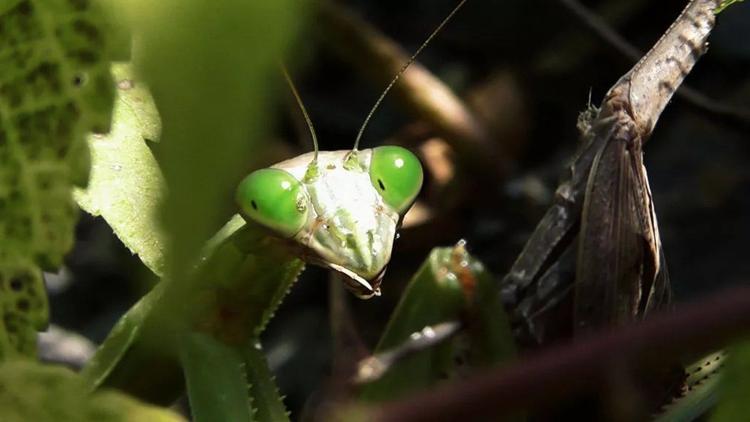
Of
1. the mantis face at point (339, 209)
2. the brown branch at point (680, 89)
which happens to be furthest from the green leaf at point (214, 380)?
the brown branch at point (680, 89)

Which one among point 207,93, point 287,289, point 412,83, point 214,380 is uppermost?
point 412,83

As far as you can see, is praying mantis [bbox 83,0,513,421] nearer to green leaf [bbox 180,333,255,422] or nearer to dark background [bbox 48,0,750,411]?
green leaf [bbox 180,333,255,422]

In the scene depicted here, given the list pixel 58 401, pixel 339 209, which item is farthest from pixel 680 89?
pixel 58 401

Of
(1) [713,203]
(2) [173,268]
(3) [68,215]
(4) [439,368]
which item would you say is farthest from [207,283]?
(1) [713,203]

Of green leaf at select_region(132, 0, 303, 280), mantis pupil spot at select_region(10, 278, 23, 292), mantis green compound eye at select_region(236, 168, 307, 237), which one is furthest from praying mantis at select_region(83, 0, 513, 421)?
green leaf at select_region(132, 0, 303, 280)

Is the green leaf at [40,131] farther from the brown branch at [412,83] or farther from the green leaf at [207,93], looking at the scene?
the brown branch at [412,83]

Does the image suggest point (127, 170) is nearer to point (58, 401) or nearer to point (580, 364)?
point (58, 401)
